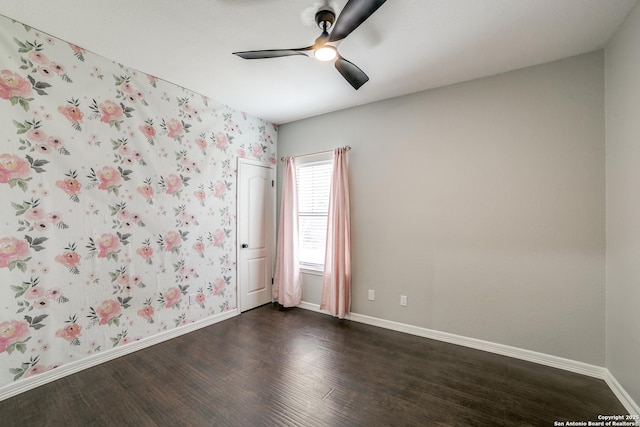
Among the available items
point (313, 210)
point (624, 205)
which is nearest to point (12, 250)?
point (313, 210)

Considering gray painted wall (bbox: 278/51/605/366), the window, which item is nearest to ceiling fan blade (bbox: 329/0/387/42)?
gray painted wall (bbox: 278/51/605/366)

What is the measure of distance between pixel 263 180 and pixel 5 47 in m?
2.66

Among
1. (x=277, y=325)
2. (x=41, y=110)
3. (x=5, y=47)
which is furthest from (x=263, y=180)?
(x=5, y=47)

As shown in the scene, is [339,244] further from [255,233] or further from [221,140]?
[221,140]

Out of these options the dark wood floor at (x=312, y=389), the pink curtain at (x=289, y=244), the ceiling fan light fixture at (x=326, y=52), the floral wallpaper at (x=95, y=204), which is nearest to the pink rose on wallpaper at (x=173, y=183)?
the floral wallpaper at (x=95, y=204)

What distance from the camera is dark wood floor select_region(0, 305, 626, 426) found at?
5.82 ft

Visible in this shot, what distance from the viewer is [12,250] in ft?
6.46

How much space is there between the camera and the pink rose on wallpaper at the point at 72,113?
2.21 metres

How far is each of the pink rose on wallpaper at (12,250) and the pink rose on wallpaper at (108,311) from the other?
71 cm

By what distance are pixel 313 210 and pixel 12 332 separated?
3042 mm

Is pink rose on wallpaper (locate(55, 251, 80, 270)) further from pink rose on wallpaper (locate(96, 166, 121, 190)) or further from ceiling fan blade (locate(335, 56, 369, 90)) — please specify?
ceiling fan blade (locate(335, 56, 369, 90))

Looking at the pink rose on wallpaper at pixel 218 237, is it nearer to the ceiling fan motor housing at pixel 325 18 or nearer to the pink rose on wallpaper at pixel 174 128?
the pink rose on wallpaper at pixel 174 128

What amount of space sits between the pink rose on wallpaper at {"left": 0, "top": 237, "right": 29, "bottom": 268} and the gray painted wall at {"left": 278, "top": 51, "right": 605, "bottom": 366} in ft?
10.1

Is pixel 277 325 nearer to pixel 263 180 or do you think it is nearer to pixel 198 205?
pixel 198 205
